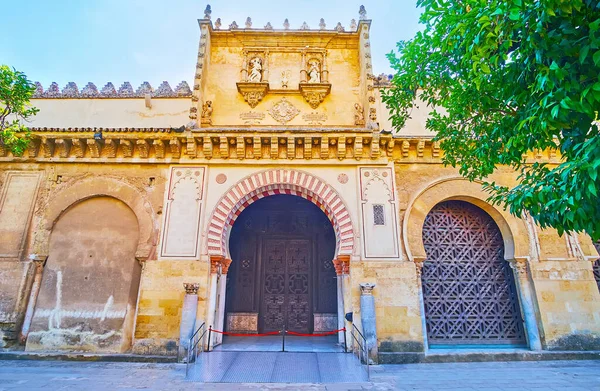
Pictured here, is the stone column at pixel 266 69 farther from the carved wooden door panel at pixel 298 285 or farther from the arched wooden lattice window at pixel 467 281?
the arched wooden lattice window at pixel 467 281

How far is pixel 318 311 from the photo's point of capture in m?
9.02

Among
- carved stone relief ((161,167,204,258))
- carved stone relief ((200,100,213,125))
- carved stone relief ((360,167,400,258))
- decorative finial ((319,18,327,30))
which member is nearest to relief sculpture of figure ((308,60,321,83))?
decorative finial ((319,18,327,30))

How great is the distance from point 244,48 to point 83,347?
8.02 meters

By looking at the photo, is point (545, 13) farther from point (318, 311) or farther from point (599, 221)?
point (318, 311)

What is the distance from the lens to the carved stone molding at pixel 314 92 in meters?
8.49

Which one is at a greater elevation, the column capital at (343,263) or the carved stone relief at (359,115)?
the carved stone relief at (359,115)

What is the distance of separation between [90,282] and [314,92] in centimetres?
675

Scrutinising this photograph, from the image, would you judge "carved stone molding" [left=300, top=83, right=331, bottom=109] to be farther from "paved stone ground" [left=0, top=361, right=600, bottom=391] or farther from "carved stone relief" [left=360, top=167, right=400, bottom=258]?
"paved stone ground" [left=0, top=361, right=600, bottom=391]

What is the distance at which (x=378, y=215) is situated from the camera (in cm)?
A: 729

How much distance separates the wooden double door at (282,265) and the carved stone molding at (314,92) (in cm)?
284

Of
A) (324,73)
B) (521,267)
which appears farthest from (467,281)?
(324,73)

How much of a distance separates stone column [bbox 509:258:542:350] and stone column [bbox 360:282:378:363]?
334cm

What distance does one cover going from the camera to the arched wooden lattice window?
709cm

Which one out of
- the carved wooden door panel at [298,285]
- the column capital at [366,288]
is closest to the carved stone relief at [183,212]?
the carved wooden door panel at [298,285]
